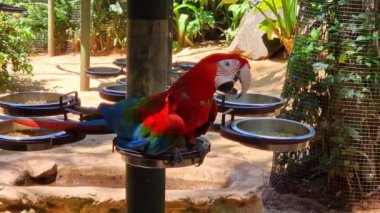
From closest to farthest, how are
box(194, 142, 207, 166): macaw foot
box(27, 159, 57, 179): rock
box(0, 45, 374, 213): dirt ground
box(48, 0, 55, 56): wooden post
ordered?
box(194, 142, 207, 166): macaw foot
box(27, 159, 57, 179): rock
box(0, 45, 374, 213): dirt ground
box(48, 0, 55, 56): wooden post

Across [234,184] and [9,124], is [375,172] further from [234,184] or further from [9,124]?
[9,124]

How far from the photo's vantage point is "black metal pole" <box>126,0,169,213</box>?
1.38m

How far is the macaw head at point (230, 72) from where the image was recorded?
1.30 metres

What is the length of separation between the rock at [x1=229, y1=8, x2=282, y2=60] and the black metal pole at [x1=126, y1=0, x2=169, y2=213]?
7156 mm

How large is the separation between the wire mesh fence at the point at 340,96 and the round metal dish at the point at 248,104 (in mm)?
1985

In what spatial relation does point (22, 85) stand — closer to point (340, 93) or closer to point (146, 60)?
point (340, 93)

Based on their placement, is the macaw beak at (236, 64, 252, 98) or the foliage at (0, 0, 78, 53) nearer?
the macaw beak at (236, 64, 252, 98)

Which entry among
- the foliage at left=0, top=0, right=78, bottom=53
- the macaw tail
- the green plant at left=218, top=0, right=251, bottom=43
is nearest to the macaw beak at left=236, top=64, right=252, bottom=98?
the macaw tail

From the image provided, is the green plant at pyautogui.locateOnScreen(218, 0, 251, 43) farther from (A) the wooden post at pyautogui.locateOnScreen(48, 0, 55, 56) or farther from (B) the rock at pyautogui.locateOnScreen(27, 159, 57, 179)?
(B) the rock at pyautogui.locateOnScreen(27, 159, 57, 179)

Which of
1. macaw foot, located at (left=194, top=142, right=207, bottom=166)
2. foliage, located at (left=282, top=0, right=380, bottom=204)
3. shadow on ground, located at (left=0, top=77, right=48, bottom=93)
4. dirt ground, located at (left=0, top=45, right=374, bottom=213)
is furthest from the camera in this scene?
shadow on ground, located at (left=0, top=77, right=48, bottom=93)

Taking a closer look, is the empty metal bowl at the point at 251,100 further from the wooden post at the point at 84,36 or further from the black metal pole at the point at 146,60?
the wooden post at the point at 84,36

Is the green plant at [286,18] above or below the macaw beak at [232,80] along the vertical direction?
above

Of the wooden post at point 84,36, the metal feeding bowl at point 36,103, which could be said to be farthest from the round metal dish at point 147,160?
the wooden post at point 84,36

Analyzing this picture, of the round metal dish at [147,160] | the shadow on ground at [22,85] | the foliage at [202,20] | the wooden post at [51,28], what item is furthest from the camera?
the foliage at [202,20]
